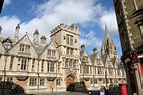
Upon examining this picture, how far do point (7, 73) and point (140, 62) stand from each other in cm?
2258

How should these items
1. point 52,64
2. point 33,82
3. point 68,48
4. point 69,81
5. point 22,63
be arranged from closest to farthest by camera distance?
point 22,63, point 33,82, point 52,64, point 69,81, point 68,48

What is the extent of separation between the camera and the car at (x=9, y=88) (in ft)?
71.5

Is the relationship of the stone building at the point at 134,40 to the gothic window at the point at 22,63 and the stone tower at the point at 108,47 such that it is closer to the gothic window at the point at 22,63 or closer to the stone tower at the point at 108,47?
the gothic window at the point at 22,63

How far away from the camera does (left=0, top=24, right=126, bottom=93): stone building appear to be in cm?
2476

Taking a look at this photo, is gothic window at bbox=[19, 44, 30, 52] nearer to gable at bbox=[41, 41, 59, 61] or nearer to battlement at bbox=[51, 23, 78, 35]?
gable at bbox=[41, 41, 59, 61]

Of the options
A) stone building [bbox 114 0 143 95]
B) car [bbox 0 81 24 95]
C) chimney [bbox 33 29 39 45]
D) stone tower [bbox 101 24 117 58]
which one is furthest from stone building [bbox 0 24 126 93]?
stone tower [bbox 101 24 117 58]

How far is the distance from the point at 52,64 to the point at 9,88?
431 inches

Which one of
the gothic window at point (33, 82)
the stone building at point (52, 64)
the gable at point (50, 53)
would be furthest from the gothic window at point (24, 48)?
the gothic window at point (33, 82)

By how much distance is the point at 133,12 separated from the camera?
13.1 m

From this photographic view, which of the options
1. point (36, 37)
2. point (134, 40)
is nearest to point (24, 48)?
point (36, 37)

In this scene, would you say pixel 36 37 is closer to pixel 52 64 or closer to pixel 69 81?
pixel 52 64

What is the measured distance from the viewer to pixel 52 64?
3028cm

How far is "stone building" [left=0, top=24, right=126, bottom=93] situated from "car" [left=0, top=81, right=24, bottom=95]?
772 millimetres

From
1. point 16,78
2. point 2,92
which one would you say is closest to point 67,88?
point 16,78
